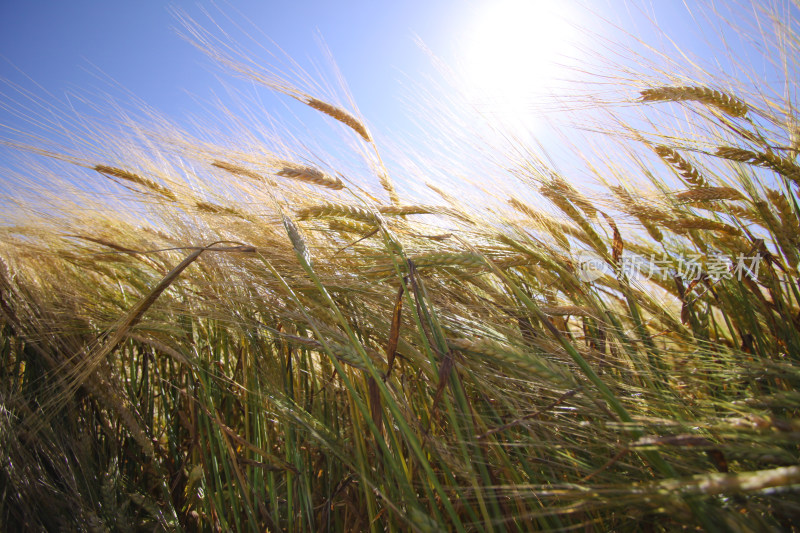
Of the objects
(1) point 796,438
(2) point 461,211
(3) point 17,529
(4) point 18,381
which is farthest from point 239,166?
(1) point 796,438

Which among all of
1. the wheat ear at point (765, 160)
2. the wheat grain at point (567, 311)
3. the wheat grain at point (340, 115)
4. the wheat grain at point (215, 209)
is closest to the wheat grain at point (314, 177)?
the wheat grain at point (215, 209)

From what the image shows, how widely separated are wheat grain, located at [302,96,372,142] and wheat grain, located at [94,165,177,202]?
2.36 feet

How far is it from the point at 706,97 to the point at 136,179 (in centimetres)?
216

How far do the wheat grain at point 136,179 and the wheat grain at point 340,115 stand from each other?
719 mm

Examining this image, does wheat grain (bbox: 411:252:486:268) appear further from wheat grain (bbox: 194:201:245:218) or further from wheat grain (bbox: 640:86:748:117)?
wheat grain (bbox: 640:86:748:117)

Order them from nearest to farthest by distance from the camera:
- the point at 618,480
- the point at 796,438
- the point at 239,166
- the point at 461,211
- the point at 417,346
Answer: the point at 796,438, the point at 618,480, the point at 417,346, the point at 461,211, the point at 239,166

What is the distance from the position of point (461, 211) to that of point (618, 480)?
2.72 feet

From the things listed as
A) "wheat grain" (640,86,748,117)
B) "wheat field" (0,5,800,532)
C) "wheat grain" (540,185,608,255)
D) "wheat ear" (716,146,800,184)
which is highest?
"wheat grain" (640,86,748,117)

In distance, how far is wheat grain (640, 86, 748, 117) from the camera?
1.40 metres

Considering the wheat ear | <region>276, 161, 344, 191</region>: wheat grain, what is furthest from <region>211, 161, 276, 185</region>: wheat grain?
the wheat ear

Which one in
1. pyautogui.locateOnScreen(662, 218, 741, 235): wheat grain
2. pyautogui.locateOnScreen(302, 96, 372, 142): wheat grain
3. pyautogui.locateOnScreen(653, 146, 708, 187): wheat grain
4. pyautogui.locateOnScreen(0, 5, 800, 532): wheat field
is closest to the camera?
pyautogui.locateOnScreen(0, 5, 800, 532): wheat field

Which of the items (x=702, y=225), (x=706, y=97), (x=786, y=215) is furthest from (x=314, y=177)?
(x=786, y=215)

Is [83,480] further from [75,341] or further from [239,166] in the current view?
[239,166]

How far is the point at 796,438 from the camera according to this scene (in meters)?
0.50
